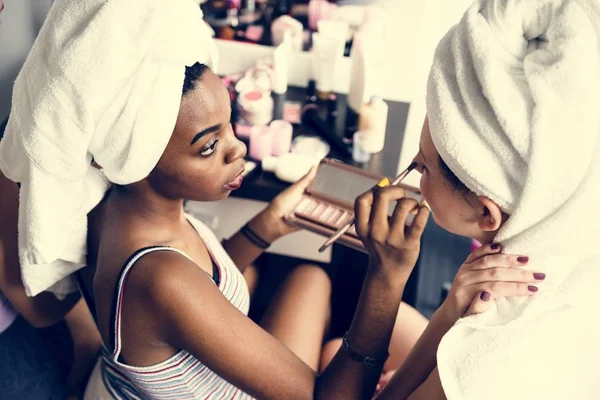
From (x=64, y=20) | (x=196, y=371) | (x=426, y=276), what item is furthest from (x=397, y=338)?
(x=64, y=20)

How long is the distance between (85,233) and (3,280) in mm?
209

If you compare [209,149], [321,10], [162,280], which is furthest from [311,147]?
[162,280]

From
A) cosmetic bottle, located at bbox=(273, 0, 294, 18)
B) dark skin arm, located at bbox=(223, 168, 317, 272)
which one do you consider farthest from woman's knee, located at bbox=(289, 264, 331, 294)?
cosmetic bottle, located at bbox=(273, 0, 294, 18)

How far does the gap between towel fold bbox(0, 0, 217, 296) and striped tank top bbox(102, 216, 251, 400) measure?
154 millimetres

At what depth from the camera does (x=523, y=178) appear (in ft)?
2.17

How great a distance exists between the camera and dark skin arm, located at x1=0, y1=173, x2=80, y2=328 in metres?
1.00

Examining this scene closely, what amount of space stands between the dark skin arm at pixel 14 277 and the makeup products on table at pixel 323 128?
0.69 metres

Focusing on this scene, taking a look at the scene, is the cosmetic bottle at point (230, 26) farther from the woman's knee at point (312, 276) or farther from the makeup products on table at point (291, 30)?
the woman's knee at point (312, 276)

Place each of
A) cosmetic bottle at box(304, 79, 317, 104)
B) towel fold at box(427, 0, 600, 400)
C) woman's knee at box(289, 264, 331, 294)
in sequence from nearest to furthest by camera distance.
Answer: towel fold at box(427, 0, 600, 400) < woman's knee at box(289, 264, 331, 294) < cosmetic bottle at box(304, 79, 317, 104)


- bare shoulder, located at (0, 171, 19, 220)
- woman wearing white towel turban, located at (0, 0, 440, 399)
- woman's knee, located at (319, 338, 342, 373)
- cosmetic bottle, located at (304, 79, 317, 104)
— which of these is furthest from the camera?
cosmetic bottle, located at (304, 79, 317, 104)

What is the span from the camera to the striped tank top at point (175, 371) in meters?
0.88

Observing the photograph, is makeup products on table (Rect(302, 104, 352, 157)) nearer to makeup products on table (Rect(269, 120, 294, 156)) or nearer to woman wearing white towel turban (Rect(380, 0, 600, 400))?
makeup products on table (Rect(269, 120, 294, 156))

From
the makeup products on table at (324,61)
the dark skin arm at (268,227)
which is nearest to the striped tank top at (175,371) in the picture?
the dark skin arm at (268,227)

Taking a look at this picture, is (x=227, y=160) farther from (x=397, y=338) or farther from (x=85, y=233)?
(x=397, y=338)
